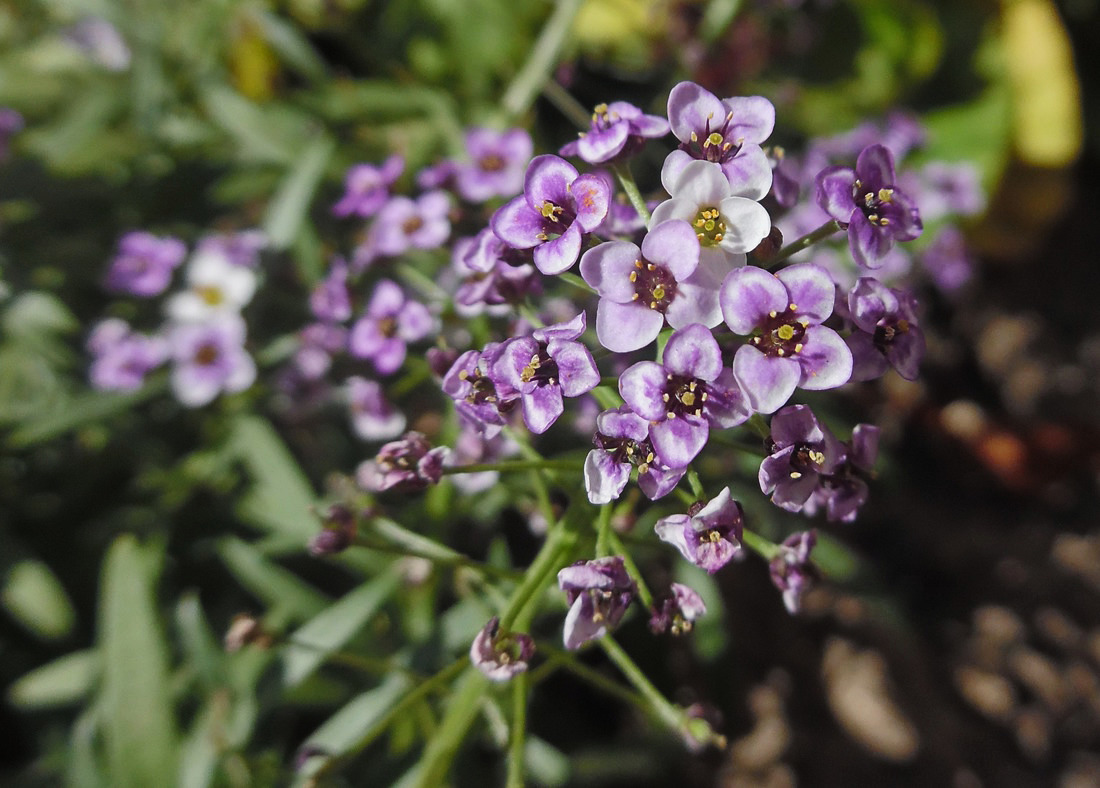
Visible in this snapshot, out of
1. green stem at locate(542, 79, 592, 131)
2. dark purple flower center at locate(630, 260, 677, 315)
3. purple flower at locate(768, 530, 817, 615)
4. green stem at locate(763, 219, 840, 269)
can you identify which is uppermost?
green stem at locate(542, 79, 592, 131)

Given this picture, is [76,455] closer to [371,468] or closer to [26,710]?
[26,710]

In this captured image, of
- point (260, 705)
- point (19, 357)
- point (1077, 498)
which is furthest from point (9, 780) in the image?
point (1077, 498)

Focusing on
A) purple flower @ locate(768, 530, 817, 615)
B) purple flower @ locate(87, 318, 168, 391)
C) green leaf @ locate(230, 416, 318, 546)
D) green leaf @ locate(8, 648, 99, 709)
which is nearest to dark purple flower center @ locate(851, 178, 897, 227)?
purple flower @ locate(768, 530, 817, 615)

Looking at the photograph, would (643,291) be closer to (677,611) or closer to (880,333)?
(880,333)

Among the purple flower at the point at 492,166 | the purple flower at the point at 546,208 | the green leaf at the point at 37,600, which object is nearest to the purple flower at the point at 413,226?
the purple flower at the point at 492,166

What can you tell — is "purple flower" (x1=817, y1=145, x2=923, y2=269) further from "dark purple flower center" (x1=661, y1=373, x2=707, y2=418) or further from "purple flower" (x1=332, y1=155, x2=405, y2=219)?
"purple flower" (x1=332, y1=155, x2=405, y2=219)
